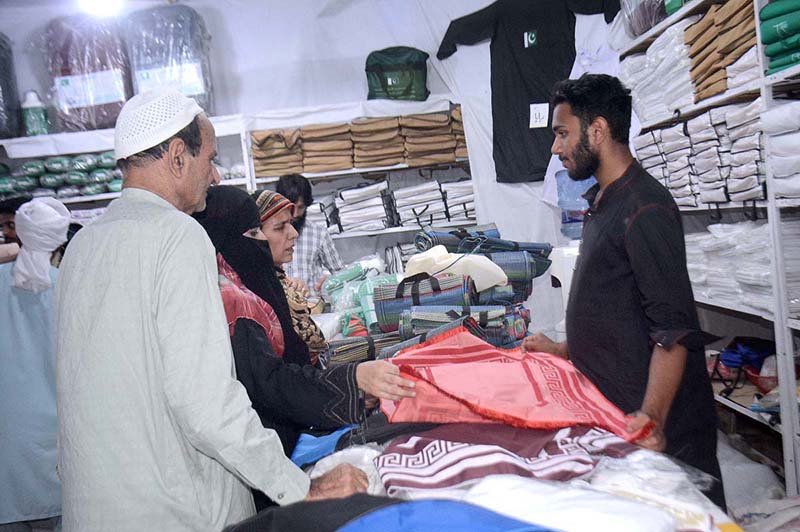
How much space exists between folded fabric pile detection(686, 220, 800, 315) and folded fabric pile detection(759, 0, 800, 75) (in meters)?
0.64

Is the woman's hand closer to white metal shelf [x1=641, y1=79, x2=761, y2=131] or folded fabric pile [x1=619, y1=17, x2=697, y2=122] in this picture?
white metal shelf [x1=641, y1=79, x2=761, y2=131]

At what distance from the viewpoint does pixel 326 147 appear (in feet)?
15.4

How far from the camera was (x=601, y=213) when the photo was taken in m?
1.88

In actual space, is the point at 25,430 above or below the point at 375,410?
below

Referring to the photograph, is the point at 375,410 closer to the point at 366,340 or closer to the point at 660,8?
the point at 366,340

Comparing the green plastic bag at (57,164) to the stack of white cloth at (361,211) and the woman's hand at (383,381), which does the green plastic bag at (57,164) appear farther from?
the woman's hand at (383,381)

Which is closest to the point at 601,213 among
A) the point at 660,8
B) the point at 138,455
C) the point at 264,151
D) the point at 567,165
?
the point at 567,165

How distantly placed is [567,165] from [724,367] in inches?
73.2

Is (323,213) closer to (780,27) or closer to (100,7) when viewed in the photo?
(100,7)

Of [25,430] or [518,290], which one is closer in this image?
[518,290]

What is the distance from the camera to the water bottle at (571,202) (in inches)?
175

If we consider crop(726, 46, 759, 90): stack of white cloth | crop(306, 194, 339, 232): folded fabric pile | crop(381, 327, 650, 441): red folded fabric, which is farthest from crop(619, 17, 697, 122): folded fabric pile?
crop(381, 327, 650, 441): red folded fabric

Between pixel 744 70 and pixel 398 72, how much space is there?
8.38 ft

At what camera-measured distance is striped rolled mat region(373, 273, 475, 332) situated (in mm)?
2303
